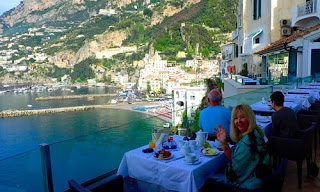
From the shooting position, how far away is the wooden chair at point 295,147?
2.39 meters

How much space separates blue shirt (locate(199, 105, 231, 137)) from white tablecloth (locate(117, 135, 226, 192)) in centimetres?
52

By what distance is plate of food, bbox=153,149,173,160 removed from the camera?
188 centimetres

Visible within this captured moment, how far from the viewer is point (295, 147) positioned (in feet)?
7.91

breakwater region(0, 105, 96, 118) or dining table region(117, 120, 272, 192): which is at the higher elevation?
dining table region(117, 120, 272, 192)

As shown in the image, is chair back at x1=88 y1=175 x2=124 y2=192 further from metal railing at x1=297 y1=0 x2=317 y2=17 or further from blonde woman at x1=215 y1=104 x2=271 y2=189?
metal railing at x1=297 y1=0 x2=317 y2=17

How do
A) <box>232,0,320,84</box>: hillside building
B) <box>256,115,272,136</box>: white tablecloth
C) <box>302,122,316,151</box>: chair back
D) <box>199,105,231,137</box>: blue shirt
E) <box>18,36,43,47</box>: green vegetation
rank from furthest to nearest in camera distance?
<box>18,36,43,47</box>: green vegetation → <box>232,0,320,84</box>: hillside building → <box>256,115,272,136</box>: white tablecloth → <box>199,105,231,137</box>: blue shirt → <box>302,122,316,151</box>: chair back

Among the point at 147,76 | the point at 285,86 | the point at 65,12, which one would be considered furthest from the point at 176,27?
the point at 65,12

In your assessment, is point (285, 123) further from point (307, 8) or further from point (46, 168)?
point (307, 8)

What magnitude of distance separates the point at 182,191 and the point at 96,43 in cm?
11099

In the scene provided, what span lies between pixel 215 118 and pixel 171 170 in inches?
35.7

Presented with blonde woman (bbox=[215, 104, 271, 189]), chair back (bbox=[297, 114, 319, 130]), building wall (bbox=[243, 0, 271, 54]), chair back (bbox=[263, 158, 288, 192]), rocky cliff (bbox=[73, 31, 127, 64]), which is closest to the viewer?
chair back (bbox=[263, 158, 288, 192])

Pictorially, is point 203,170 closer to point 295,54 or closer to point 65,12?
point 295,54

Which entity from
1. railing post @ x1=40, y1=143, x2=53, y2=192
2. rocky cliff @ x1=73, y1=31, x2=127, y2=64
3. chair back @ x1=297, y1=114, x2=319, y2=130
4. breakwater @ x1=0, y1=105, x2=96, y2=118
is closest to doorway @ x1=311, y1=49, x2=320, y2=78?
chair back @ x1=297, y1=114, x2=319, y2=130

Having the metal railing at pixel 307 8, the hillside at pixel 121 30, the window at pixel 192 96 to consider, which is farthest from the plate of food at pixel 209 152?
the hillside at pixel 121 30
